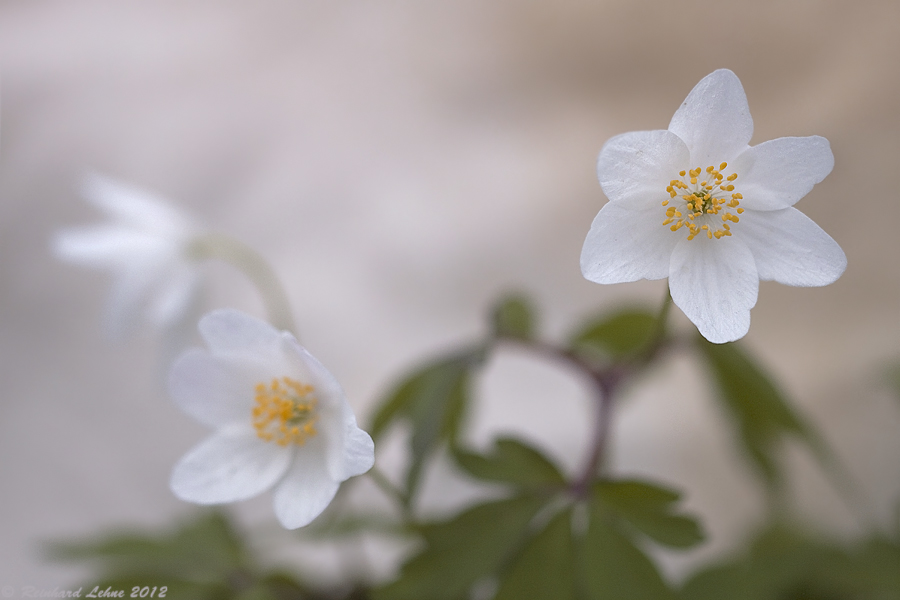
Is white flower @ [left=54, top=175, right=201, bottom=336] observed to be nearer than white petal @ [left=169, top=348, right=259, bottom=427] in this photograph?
No

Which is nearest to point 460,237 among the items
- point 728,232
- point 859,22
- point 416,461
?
point 859,22

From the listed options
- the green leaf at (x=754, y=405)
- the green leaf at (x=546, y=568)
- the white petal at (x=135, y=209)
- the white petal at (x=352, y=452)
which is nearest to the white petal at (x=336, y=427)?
the white petal at (x=352, y=452)

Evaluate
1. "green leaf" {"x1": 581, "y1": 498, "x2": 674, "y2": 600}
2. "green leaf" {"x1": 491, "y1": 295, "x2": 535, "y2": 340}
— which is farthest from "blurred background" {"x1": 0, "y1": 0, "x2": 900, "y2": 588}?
"green leaf" {"x1": 581, "y1": 498, "x2": 674, "y2": 600}

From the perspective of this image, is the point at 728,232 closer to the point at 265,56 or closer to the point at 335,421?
the point at 335,421

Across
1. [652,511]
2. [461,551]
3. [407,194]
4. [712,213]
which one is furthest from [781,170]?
[407,194]

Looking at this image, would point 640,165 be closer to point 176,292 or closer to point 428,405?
point 428,405

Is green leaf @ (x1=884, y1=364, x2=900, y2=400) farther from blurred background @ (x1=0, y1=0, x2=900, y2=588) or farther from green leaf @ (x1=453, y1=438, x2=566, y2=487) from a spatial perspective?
green leaf @ (x1=453, y1=438, x2=566, y2=487)
